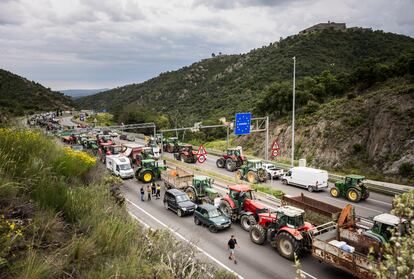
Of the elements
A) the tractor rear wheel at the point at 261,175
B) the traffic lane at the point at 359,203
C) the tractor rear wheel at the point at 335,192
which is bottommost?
the traffic lane at the point at 359,203

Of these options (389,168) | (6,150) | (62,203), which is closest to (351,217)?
(62,203)

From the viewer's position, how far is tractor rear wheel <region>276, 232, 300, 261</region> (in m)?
12.7

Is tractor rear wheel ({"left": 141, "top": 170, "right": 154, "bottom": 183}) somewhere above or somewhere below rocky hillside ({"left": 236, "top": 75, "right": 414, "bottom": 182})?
below

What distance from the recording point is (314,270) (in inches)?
486

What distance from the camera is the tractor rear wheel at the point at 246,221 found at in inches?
620

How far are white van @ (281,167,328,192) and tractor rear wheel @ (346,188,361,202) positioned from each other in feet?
7.93

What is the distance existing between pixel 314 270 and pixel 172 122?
6672 centimetres

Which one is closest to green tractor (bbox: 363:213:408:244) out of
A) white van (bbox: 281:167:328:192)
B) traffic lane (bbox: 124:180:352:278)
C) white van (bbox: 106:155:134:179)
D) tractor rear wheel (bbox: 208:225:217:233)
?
traffic lane (bbox: 124:180:352:278)

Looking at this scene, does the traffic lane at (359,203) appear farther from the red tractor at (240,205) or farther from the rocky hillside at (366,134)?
the red tractor at (240,205)

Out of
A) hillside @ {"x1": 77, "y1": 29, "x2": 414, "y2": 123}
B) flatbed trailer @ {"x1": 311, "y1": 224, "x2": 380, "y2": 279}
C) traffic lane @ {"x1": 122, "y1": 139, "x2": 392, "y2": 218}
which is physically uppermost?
hillside @ {"x1": 77, "y1": 29, "x2": 414, "y2": 123}

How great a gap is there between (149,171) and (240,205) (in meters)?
11.3

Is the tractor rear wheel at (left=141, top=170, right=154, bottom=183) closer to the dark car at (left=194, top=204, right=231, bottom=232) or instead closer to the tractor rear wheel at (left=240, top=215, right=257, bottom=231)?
the dark car at (left=194, top=204, right=231, bottom=232)

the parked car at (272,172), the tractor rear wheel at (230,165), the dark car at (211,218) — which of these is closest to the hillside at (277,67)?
the tractor rear wheel at (230,165)

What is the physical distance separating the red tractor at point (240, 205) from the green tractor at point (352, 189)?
364 inches
